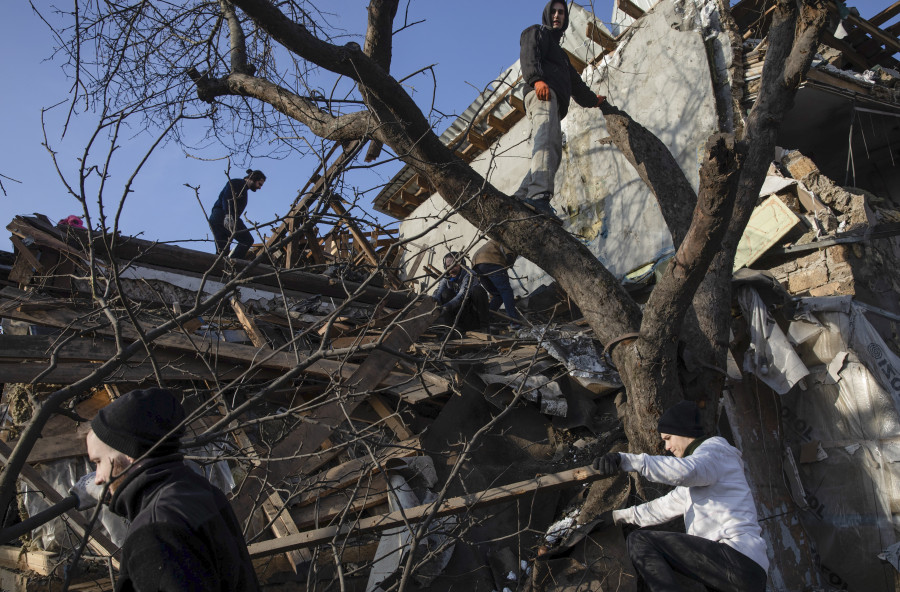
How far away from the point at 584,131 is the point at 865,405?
19.1ft

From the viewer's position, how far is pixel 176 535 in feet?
5.47

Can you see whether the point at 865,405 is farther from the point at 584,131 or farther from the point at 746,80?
the point at 584,131

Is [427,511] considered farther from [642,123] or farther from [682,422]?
[642,123]

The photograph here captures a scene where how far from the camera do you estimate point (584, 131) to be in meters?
9.80

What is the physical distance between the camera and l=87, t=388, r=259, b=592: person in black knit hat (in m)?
1.64

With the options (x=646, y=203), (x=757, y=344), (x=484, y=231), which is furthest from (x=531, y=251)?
(x=646, y=203)

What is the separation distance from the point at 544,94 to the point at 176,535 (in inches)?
239

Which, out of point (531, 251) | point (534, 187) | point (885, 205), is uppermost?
point (534, 187)

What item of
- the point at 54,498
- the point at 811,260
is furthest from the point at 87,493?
the point at 811,260

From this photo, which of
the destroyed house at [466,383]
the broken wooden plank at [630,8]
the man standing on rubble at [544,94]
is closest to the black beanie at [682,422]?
the destroyed house at [466,383]

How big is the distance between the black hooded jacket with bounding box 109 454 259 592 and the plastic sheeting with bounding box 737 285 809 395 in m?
5.02

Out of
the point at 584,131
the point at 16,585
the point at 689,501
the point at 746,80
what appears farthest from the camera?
the point at 584,131

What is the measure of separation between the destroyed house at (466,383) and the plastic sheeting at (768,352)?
0.02 meters

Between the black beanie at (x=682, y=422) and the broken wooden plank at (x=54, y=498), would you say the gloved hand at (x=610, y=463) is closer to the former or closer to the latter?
the black beanie at (x=682, y=422)
